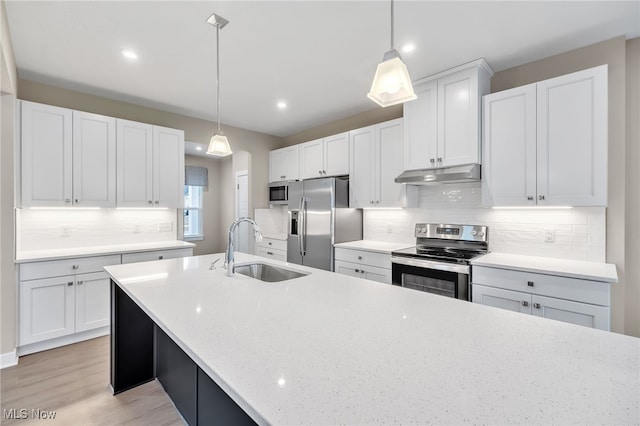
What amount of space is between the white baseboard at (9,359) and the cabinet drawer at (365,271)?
3.06 m

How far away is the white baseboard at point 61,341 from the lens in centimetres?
268

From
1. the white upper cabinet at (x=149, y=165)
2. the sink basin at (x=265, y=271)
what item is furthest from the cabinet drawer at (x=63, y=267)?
the sink basin at (x=265, y=271)

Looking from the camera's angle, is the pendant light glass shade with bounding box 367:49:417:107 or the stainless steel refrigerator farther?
the stainless steel refrigerator

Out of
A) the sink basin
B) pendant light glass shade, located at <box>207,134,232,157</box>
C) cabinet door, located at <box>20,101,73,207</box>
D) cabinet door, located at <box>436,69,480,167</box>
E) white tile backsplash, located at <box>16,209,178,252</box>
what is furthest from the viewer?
white tile backsplash, located at <box>16,209,178,252</box>

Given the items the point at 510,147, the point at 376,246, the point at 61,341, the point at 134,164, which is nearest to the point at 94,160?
the point at 134,164

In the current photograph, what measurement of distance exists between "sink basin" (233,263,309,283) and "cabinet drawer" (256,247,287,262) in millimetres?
1999

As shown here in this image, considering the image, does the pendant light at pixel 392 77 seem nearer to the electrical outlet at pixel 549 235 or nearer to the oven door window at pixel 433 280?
the oven door window at pixel 433 280

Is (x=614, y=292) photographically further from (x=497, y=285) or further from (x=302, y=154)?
(x=302, y=154)

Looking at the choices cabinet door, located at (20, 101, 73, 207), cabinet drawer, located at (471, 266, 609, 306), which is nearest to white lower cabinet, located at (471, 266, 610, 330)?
cabinet drawer, located at (471, 266, 609, 306)

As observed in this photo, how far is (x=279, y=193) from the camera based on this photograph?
485 centimetres

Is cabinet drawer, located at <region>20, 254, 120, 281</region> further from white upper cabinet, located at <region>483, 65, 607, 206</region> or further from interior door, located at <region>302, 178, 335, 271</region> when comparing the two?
white upper cabinet, located at <region>483, 65, 607, 206</region>

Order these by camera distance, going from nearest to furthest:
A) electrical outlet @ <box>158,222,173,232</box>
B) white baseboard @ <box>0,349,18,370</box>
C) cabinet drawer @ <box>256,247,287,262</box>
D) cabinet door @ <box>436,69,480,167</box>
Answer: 1. white baseboard @ <box>0,349,18,370</box>
2. cabinet door @ <box>436,69,480,167</box>
3. electrical outlet @ <box>158,222,173,232</box>
4. cabinet drawer @ <box>256,247,287,262</box>

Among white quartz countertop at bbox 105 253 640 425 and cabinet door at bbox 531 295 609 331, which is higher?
white quartz countertop at bbox 105 253 640 425

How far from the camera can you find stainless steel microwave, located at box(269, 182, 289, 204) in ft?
15.5
